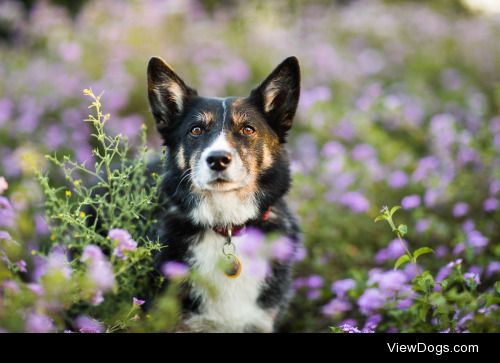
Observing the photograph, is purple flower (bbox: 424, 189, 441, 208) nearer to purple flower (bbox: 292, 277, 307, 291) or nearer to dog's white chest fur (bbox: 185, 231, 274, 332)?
purple flower (bbox: 292, 277, 307, 291)

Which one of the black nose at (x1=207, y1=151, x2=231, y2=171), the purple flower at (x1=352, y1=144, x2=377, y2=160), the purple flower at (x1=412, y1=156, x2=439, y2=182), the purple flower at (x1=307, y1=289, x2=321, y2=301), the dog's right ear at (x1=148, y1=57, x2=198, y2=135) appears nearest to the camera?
the black nose at (x1=207, y1=151, x2=231, y2=171)

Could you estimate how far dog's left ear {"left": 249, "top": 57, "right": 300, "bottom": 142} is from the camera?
3.57m

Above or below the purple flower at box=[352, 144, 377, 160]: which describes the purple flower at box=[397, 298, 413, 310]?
below

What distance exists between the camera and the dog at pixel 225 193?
3.37 m

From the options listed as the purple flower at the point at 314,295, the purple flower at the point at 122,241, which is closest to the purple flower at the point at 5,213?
the purple flower at the point at 122,241

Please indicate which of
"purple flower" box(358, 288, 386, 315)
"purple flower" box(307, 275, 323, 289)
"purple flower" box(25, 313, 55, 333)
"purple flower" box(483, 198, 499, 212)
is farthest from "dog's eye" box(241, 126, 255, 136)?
"purple flower" box(483, 198, 499, 212)

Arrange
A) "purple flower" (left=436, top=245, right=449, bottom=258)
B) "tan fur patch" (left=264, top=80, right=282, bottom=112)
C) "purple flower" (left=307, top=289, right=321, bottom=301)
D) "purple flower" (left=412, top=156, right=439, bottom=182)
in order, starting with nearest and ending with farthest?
"tan fur patch" (left=264, top=80, right=282, bottom=112) → "purple flower" (left=307, top=289, right=321, bottom=301) → "purple flower" (left=436, top=245, right=449, bottom=258) → "purple flower" (left=412, top=156, right=439, bottom=182)

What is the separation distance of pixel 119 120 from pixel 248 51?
109 inches

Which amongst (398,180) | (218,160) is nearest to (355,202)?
(398,180)

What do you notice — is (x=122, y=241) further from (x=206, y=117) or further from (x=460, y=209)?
(x=460, y=209)

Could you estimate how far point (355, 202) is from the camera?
4719 millimetres

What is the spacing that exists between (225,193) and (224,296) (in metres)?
0.69

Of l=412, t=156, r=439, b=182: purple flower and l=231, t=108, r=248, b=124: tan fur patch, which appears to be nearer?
l=231, t=108, r=248, b=124: tan fur patch
